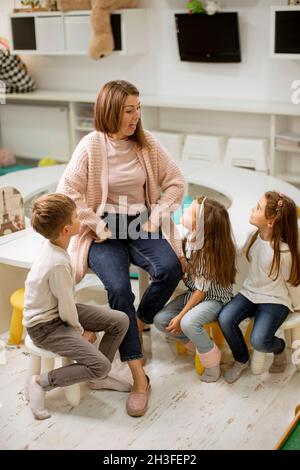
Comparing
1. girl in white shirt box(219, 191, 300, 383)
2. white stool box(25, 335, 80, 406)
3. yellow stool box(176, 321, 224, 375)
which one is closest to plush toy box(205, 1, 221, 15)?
girl in white shirt box(219, 191, 300, 383)

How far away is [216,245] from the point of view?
2.49 metres

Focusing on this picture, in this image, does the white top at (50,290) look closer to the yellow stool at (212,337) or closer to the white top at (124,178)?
the white top at (124,178)

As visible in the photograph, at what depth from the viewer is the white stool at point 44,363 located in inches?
91.4

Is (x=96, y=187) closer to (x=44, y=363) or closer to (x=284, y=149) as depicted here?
(x=44, y=363)

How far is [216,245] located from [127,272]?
37 cm

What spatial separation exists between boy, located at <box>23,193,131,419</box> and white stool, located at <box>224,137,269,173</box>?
246 cm

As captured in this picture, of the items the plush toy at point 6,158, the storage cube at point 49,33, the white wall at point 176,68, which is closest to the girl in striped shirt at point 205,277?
the white wall at point 176,68

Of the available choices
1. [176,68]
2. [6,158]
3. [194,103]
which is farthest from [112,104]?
[6,158]

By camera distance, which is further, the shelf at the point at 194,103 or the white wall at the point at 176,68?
the white wall at the point at 176,68

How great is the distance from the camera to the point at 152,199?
8.78 ft

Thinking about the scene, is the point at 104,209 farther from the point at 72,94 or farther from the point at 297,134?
the point at 72,94

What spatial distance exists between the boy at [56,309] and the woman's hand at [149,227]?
428 millimetres
